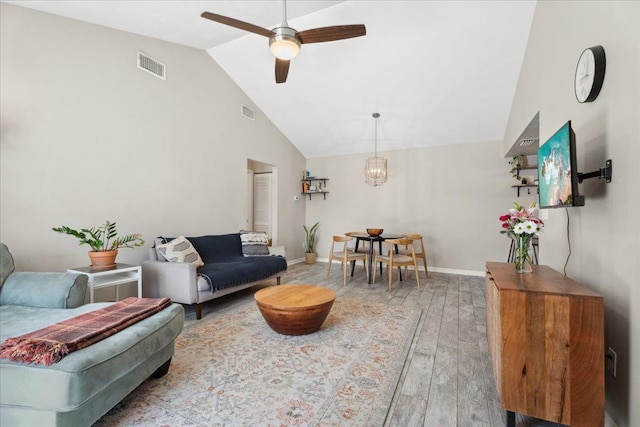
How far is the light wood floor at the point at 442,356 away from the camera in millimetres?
1605

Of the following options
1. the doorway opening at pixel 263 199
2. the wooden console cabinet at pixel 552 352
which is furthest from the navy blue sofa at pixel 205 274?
the wooden console cabinet at pixel 552 352

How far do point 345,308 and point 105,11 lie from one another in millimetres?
3980

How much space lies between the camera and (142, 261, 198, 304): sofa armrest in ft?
9.78

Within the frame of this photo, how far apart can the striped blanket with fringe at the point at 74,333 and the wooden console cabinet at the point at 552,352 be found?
2.11 meters

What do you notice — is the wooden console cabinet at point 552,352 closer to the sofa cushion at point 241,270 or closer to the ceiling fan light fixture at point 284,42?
the ceiling fan light fixture at point 284,42

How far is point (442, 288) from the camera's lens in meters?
4.23

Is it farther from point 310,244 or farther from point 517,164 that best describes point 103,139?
point 517,164

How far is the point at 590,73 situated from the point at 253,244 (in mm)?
3957

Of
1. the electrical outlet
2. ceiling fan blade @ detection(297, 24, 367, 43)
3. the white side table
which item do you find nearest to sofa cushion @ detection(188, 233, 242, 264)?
the white side table

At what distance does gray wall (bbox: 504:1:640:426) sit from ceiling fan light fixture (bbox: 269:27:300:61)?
6.63 feet

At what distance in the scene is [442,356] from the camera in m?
2.26

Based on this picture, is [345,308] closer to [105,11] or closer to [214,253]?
[214,253]

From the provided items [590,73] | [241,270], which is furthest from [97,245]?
[590,73]

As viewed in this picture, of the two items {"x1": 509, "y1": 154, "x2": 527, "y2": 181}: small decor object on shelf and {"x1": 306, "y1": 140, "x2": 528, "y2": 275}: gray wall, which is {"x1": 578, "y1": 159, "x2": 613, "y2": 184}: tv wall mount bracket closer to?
{"x1": 509, "y1": 154, "x2": 527, "y2": 181}: small decor object on shelf
